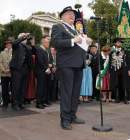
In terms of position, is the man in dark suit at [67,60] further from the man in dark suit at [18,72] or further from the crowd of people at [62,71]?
the man in dark suit at [18,72]

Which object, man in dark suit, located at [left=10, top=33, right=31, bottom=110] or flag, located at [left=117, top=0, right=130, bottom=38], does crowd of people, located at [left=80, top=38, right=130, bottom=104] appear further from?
man in dark suit, located at [left=10, top=33, right=31, bottom=110]

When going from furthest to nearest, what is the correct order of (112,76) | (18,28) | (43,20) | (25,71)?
(43,20), (18,28), (112,76), (25,71)

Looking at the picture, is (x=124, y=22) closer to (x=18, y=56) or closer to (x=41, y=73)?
(x=41, y=73)

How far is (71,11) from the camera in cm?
707

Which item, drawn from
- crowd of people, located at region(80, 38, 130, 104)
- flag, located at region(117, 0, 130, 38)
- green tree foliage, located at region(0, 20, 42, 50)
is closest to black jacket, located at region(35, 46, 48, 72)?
crowd of people, located at region(80, 38, 130, 104)

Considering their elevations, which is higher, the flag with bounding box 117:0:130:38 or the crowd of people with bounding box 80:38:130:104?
the flag with bounding box 117:0:130:38

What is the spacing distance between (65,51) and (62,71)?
0.34 m

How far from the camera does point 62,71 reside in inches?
276

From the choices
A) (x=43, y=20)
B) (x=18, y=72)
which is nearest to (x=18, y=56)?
(x=18, y=72)

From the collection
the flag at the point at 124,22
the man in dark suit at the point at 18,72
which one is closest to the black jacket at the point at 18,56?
the man in dark suit at the point at 18,72

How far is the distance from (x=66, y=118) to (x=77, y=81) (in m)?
0.68

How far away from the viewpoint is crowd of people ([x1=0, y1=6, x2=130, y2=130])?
22.9ft

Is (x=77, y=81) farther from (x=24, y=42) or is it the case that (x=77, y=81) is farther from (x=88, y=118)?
(x=24, y=42)

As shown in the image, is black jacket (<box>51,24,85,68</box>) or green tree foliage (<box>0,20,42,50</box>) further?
green tree foliage (<box>0,20,42,50</box>)
